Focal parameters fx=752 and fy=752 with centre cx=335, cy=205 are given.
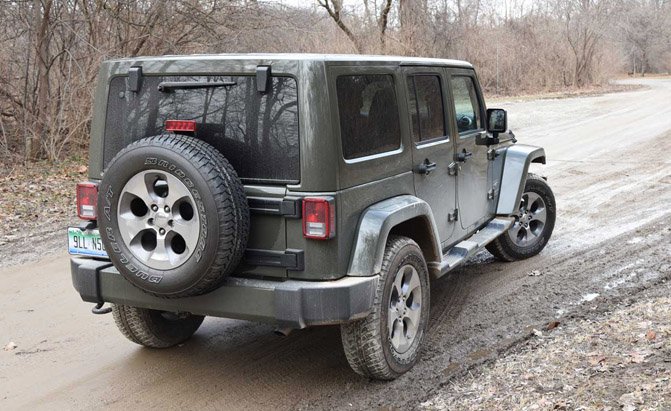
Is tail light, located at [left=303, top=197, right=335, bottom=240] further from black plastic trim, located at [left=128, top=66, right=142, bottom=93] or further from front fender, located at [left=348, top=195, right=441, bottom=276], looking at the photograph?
black plastic trim, located at [left=128, top=66, right=142, bottom=93]

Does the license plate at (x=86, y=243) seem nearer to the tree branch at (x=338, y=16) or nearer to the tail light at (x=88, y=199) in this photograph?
the tail light at (x=88, y=199)

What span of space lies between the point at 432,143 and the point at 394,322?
1.37 meters

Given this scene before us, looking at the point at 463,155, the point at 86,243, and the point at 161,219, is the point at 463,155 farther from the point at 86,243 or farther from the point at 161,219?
the point at 86,243

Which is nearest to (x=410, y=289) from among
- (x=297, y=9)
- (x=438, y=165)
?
(x=438, y=165)

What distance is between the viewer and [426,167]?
196 inches

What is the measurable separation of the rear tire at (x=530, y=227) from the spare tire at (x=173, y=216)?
11.7ft

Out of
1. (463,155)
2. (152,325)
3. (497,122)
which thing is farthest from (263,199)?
(497,122)

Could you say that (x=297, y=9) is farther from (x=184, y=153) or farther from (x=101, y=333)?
(x=184, y=153)

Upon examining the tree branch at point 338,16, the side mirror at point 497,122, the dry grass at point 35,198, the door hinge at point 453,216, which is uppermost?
the tree branch at point 338,16

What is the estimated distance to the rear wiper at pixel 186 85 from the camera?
4145 mm

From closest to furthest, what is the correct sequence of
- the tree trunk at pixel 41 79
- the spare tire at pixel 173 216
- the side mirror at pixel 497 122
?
the spare tire at pixel 173 216, the side mirror at pixel 497 122, the tree trunk at pixel 41 79

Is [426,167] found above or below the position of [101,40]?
below

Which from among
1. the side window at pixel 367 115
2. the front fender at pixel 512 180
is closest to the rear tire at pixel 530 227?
the front fender at pixel 512 180

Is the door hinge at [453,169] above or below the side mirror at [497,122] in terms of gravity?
below
